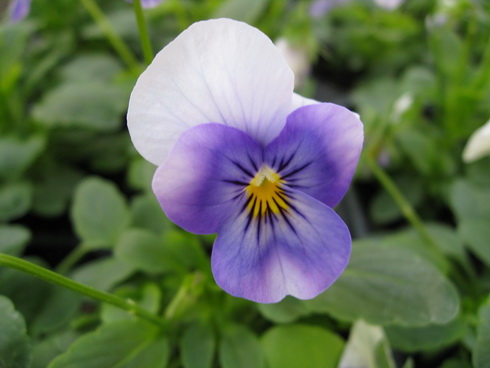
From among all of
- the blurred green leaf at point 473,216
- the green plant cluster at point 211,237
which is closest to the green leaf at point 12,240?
the green plant cluster at point 211,237

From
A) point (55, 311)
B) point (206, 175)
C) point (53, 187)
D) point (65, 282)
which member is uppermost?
point (206, 175)

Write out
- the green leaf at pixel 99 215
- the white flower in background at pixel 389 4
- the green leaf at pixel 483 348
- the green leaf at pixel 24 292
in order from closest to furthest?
the green leaf at pixel 483 348, the green leaf at pixel 24 292, the green leaf at pixel 99 215, the white flower in background at pixel 389 4

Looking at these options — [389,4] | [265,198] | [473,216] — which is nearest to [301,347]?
[265,198]

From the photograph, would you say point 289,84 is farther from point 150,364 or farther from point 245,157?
point 150,364

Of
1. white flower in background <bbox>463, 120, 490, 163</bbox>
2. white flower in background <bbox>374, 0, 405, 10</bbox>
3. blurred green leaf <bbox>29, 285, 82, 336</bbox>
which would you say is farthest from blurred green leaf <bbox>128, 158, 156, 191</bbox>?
white flower in background <bbox>374, 0, 405, 10</bbox>

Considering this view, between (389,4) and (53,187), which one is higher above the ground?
(389,4)

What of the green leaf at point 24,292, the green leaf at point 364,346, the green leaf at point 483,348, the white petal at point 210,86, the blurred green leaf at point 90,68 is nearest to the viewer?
the white petal at point 210,86

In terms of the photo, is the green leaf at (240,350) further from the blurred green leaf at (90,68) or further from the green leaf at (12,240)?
the blurred green leaf at (90,68)

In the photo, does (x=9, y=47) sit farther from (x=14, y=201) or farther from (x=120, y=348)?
(x=120, y=348)
